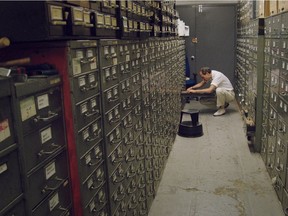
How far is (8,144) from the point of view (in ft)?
3.61

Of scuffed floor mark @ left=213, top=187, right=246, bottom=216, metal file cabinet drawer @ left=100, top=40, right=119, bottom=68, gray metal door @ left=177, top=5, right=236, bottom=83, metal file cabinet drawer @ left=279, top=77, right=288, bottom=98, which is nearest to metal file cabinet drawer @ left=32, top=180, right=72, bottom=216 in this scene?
metal file cabinet drawer @ left=100, top=40, right=119, bottom=68

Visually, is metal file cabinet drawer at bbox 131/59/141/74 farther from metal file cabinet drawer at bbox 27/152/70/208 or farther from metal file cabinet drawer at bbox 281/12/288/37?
metal file cabinet drawer at bbox 281/12/288/37

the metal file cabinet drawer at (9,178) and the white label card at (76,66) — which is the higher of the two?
the white label card at (76,66)

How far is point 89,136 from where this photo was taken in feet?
5.76

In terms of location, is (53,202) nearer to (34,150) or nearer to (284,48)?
(34,150)

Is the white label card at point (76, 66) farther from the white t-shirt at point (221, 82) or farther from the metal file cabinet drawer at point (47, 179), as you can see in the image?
the white t-shirt at point (221, 82)

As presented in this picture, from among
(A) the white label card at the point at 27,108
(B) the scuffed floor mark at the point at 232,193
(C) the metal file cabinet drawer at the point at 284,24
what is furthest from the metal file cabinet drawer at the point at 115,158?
(C) the metal file cabinet drawer at the point at 284,24

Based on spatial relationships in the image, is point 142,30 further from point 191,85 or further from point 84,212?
point 191,85

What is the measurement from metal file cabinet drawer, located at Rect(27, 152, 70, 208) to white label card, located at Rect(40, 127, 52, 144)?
10cm

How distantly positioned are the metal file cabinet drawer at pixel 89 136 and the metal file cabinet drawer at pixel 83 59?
27cm

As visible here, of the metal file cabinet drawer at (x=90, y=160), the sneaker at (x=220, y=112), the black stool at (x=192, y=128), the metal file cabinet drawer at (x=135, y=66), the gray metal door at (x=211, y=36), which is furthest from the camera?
the gray metal door at (x=211, y=36)

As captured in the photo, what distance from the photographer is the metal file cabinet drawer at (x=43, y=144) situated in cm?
124

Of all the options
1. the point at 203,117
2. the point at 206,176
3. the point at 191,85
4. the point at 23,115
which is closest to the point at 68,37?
the point at 23,115

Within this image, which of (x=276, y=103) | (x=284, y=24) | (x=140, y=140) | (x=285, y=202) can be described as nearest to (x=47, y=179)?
(x=140, y=140)
